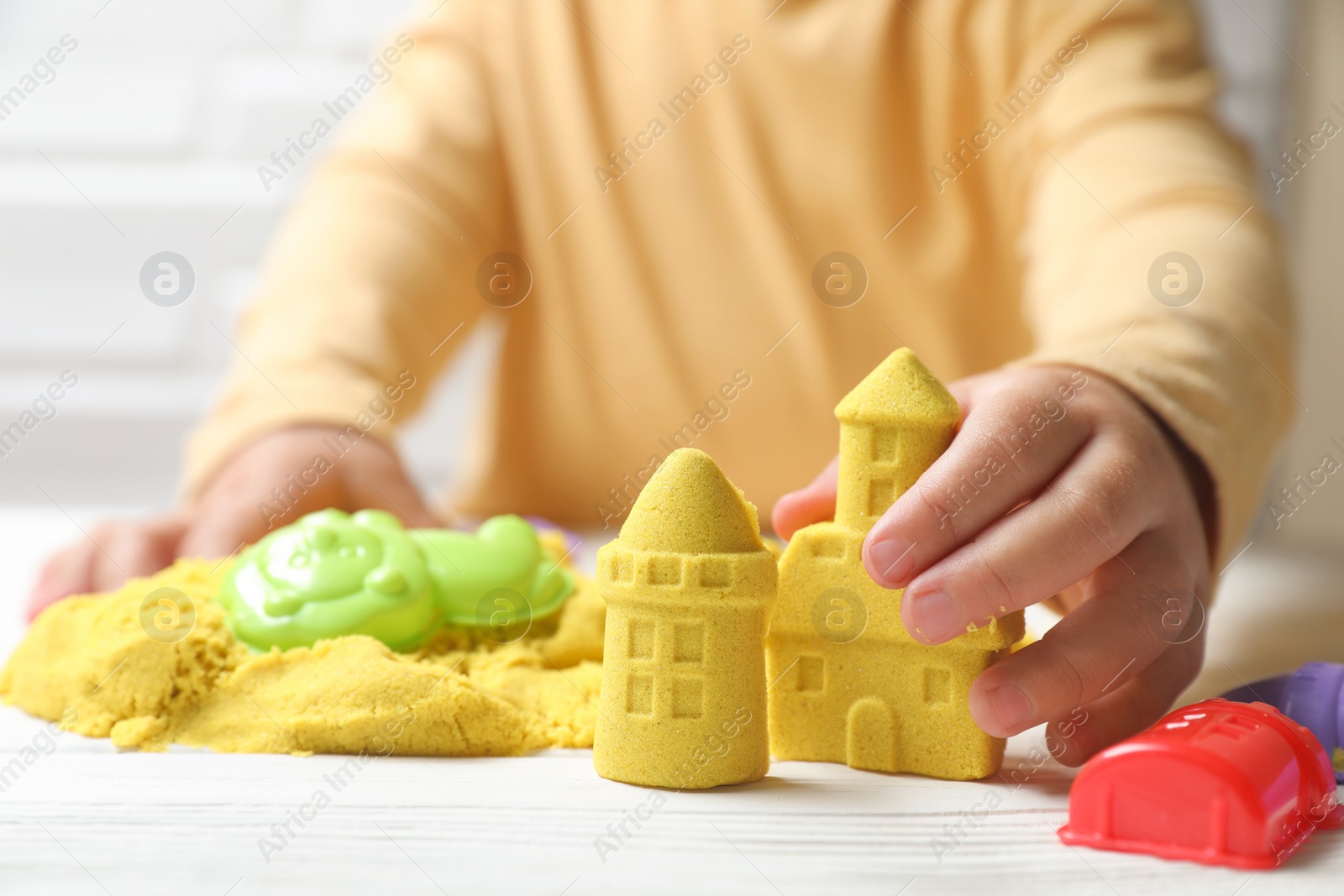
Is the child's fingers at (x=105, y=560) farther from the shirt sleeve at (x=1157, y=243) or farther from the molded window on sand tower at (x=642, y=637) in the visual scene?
the shirt sleeve at (x=1157, y=243)

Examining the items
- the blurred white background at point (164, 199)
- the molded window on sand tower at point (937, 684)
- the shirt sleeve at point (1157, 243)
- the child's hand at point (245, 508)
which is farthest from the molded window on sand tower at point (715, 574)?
the blurred white background at point (164, 199)

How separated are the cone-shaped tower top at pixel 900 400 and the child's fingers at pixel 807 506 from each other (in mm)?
61

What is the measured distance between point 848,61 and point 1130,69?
0.22m

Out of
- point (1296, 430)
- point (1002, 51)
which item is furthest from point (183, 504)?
point (1296, 430)

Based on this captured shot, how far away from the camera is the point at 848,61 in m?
0.98

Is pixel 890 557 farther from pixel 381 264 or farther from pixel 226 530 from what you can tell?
pixel 381 264

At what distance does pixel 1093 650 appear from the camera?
484mm

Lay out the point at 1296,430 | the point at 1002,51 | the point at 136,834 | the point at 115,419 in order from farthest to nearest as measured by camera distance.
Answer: the point at 115,419 < the point at 1296,430 < the point at 1002,51 < the point at 136,834

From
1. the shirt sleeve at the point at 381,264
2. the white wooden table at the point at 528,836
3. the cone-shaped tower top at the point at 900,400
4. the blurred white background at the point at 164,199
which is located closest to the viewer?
the white wooden table at the point at 528,836

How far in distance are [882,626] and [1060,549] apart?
0.08 metres

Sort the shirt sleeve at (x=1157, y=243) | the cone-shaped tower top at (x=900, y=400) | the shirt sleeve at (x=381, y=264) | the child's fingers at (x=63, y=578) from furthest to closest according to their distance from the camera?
1. the shirt sleeve at (x=381, y=264)
2. the child's fingers at (x=63, y=578)
3. the shirt sleeve at (x=1157, y=243)
4. the cone-shaped tower top at (x=900, y=400)

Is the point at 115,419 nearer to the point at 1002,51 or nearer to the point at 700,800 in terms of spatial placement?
the point at 1002,51

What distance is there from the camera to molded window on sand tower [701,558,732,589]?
0.45 m

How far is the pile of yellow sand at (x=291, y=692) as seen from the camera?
501 mm
